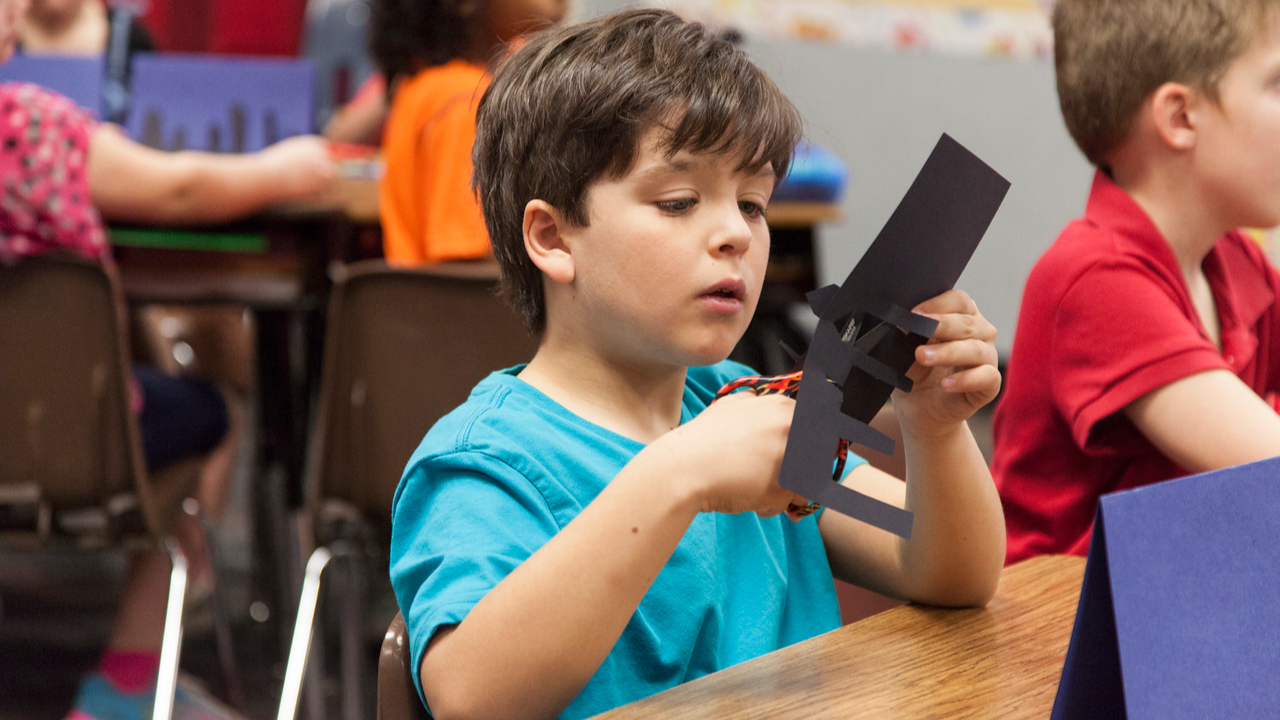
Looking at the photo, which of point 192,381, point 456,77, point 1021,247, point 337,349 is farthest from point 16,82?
point 1021,247

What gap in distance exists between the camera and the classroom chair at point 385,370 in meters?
1.58

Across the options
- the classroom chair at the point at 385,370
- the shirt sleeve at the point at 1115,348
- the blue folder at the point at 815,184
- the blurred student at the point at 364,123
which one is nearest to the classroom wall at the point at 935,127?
the blurred student at the point at 364,123

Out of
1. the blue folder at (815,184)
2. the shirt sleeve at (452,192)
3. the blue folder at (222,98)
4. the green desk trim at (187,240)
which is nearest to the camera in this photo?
the shirt sleeve at (452,192)

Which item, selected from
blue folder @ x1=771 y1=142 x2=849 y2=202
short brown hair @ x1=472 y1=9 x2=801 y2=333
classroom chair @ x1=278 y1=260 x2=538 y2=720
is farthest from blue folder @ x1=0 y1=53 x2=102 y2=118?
short brown hair @ x1=472 y1=9 x2=801 y2=333

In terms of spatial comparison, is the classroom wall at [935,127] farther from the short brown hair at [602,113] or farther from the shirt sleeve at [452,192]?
the short brown hair at [602,113]

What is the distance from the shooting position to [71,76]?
2434mm

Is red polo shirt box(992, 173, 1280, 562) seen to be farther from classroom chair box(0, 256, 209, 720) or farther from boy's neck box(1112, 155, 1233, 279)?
classroom chair box(0, 256, 209, 720)

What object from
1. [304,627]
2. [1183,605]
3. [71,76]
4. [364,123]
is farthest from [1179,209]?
[364,123]

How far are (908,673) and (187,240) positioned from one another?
67.1 inches

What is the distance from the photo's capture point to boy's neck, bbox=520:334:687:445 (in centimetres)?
80

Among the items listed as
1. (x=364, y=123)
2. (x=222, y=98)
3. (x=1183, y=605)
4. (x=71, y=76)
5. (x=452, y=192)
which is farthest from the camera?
(x=364, y=123)

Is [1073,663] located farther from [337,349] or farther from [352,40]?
[352,40]

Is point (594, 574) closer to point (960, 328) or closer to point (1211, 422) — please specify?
point (960, 328)

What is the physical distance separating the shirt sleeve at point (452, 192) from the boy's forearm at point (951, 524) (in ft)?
3.53
